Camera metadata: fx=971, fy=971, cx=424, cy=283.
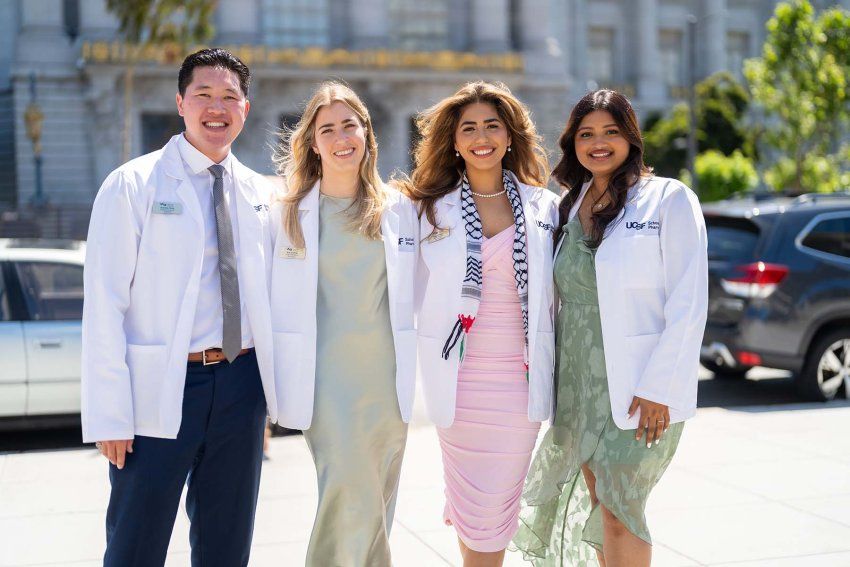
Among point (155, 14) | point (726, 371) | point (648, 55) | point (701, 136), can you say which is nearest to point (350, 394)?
point (726, 371)

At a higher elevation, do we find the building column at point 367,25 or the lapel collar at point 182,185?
the building column at point 367,25

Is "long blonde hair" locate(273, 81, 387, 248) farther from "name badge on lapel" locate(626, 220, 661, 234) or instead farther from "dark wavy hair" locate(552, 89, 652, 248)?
"name badge on lapel" locate(626, 220, 661, 234)

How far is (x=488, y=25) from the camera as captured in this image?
140ft

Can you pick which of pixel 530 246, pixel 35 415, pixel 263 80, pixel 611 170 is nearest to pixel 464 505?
pixel 530 246

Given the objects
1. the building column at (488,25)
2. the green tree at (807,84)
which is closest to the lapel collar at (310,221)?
the green tree at (807,84)

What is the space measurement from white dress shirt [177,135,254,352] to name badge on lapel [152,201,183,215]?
0.42ft

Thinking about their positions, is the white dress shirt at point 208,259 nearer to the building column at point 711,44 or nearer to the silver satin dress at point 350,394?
the silver satin dress at point 350,394

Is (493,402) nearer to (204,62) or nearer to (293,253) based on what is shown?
(293,253)

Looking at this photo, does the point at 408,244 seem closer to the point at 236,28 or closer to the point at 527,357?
the point at 527,357

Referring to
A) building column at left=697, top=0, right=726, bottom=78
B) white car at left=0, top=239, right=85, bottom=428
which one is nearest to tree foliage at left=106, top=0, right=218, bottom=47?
A: white car at left=0, top=239, right=85, bottom=428

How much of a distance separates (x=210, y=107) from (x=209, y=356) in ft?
3.13

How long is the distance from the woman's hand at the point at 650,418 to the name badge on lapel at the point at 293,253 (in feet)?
4.73

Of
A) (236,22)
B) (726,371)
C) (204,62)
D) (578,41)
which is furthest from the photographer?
(578,41)

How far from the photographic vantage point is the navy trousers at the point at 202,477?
3457 mm
